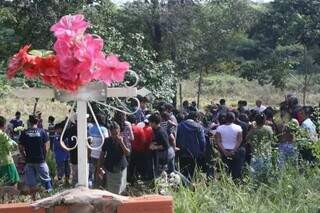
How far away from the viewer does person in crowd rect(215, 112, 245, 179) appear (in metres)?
10.5

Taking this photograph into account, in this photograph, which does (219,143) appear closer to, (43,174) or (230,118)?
(230,118)

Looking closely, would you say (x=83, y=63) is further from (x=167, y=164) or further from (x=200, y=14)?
(x=200, y=14)

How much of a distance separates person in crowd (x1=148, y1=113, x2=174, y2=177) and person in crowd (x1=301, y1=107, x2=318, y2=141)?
2.00 meters

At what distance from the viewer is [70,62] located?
4355 millimetres

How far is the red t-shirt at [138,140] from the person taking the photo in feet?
35.0

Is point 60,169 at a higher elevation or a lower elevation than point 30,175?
lower

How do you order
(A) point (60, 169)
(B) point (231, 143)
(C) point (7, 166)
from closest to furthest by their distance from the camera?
1. (C) point (7, 166)
2. (B) point (231, 143)
3. (A) point (60, 169)

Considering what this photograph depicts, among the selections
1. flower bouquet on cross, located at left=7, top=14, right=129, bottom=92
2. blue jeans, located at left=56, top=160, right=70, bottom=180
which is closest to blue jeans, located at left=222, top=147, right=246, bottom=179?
blue jeans, located at left=56, top=160, right=70, bottom=180

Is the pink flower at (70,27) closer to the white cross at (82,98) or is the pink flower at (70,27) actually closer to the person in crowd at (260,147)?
the white cross at (82,98)

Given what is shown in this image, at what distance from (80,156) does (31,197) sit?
4891 millimetres

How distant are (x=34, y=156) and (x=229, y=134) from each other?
295 cm

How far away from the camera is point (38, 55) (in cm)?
450

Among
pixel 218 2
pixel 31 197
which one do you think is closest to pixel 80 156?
pixel 31 197

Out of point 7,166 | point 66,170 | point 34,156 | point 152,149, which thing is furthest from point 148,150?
point 66,170
